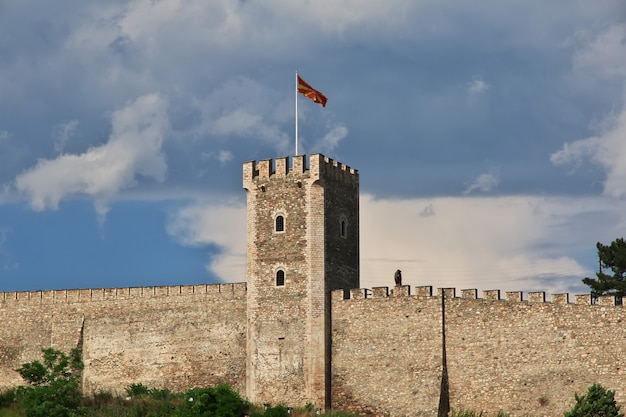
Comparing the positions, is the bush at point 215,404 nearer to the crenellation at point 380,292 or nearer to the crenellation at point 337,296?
the crenellation at point 337,296

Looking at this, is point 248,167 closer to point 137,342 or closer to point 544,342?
point 137,342

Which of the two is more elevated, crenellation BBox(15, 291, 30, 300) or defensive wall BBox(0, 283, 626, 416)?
crenellation BBox(15, 291, 30, 300)

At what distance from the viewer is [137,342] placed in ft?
186

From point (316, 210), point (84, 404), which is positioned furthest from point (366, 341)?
point (84, 404)

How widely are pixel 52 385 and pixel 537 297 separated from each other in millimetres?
20872

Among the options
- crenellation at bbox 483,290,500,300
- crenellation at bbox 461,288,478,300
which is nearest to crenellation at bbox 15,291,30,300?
crenellation at bbox 461,288,478,300

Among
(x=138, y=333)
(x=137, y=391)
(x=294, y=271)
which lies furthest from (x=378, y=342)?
(x=138, y=333)

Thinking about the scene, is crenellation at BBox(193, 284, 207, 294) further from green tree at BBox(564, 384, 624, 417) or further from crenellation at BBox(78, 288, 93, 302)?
green tree at BBox(564, 384, 624, 417)

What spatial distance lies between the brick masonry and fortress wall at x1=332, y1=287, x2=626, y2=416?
0.05 m

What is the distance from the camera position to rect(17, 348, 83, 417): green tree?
54.1m

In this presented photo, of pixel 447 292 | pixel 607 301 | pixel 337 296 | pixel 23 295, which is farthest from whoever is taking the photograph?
pixel 23 295

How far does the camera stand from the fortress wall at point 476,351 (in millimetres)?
46938

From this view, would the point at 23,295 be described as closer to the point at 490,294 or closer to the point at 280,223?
the point at 280,223

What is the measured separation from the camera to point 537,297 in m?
48.2
